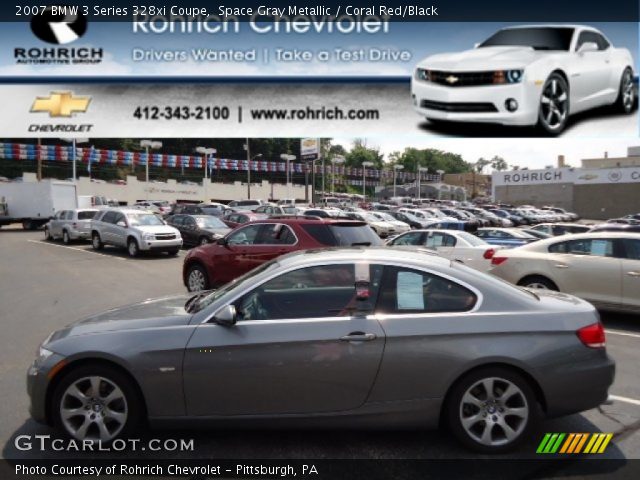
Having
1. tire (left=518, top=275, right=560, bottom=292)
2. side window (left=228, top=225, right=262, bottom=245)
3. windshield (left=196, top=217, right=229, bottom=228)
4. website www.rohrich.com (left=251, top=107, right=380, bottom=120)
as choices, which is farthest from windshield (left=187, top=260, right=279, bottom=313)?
windshield (left=196, top=217, right=229, bottom=228)

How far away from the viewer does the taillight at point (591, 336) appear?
3354mm

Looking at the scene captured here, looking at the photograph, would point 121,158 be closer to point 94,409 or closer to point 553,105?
point 553,105

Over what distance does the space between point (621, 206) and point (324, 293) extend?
5731 centimetres

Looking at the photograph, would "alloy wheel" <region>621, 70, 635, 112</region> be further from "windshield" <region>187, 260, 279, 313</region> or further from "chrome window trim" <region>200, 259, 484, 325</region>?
"windshield" <region>187, 260, 279, 313</region>

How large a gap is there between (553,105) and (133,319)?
713cm

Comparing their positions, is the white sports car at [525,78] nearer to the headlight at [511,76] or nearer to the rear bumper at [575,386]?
the headlight at [511,76]

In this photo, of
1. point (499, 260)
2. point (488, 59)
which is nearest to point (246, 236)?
point (499, 260)

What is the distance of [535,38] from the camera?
8.00 metres

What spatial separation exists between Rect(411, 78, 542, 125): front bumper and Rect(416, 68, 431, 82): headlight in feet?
0.51

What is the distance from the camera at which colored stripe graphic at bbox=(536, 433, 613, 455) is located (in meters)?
3.37

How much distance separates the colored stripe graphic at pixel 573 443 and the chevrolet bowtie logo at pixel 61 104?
14084 mm

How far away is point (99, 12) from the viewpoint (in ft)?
30.4

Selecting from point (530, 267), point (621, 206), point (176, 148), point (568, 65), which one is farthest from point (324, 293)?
point (176, 148)

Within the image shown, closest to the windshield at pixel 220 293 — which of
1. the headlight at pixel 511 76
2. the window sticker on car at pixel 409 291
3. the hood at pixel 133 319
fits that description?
the hood at pixel 133 319
